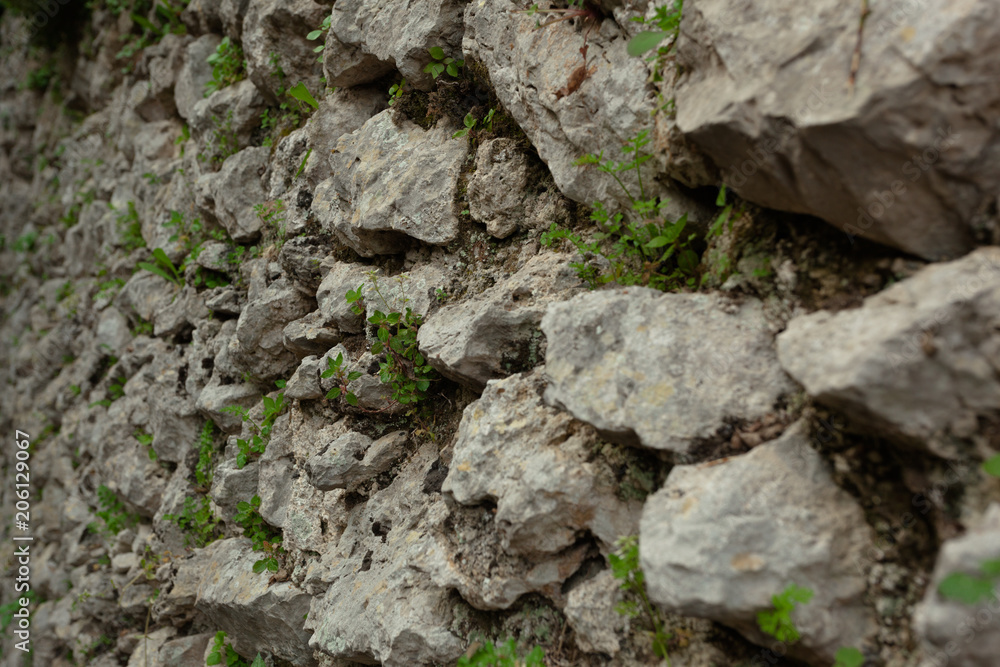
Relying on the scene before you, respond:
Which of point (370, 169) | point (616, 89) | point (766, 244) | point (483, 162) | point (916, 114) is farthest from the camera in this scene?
point (370, 169)

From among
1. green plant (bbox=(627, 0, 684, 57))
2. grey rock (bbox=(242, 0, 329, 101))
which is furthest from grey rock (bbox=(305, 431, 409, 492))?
grey rock (bbox=(242, 0, 329, 101))

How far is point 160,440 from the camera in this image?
218 inches

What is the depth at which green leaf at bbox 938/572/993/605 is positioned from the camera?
1402 mm

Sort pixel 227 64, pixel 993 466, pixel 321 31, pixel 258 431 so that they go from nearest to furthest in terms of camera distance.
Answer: pixel 993 466
pixel 321 31
pixel 258 431
pixel 227 64

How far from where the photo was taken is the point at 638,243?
2.67m

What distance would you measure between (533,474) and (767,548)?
35.9 inches

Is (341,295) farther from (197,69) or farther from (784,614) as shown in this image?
(197,69)

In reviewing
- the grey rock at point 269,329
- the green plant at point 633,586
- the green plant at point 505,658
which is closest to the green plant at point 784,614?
the green plant at point 633,586

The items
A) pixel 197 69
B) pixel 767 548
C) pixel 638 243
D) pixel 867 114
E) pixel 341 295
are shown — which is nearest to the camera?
pixel 867 114

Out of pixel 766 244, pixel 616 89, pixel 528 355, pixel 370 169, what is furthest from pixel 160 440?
pixel 766 244

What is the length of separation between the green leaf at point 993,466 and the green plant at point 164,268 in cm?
620

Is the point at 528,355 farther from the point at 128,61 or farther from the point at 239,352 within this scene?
the point at 128,61

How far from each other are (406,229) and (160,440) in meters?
3.51

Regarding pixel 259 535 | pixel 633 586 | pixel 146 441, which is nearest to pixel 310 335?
pixel 259 535
